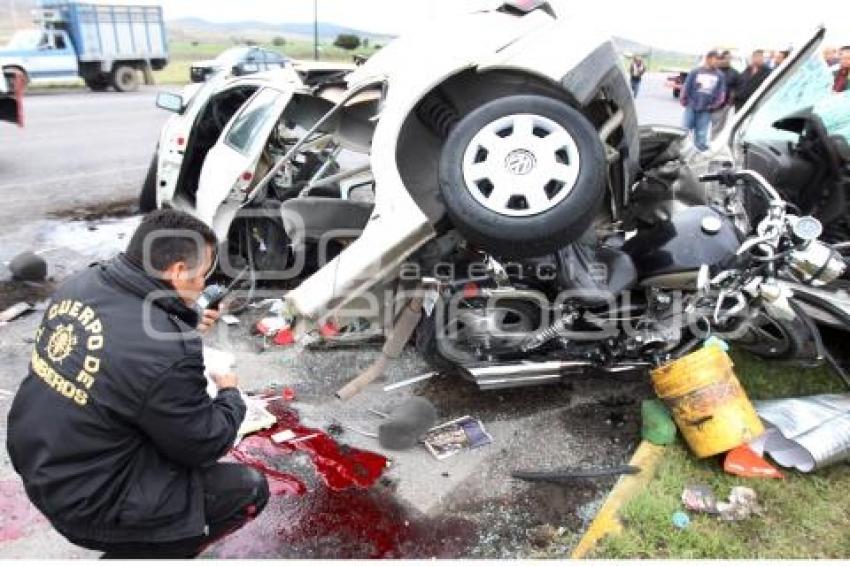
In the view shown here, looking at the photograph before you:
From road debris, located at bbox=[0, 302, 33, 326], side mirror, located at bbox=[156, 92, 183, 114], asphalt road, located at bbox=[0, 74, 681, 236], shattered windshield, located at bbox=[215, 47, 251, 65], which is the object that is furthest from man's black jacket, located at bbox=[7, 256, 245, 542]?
shattered windshield, located at bbox=[215, 47, 251, 65]

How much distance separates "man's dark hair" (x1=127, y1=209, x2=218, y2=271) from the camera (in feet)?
6.82

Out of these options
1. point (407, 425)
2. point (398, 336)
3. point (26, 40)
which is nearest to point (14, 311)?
point (398, 336)

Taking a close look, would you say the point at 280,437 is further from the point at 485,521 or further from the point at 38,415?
the point at 38,415

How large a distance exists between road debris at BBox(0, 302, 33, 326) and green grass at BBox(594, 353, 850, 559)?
403 centimetres

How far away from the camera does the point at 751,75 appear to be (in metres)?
10.7

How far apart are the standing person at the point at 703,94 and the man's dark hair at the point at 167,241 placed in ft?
31.4

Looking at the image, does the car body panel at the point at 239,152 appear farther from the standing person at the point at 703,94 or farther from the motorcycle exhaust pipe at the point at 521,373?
the standing person at the point at 703,94

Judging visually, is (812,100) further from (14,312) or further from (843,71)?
(14,312)

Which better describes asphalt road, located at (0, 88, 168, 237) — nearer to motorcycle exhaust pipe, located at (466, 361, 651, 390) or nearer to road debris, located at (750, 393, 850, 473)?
motorcycle exhaust pipe, located at (466, 361, 651, 390)

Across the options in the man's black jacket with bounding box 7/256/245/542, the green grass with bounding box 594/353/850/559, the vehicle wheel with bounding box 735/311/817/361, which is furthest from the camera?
the vehicle wheel with bounding box 735/311/817/361

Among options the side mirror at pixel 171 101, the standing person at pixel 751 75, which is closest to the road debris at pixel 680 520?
the side mirror at pixel 171 101

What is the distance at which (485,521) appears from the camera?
3.09 metres

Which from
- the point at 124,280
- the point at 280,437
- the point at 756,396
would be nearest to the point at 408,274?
the point at 280,437

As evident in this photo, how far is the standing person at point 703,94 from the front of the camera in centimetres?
1052
